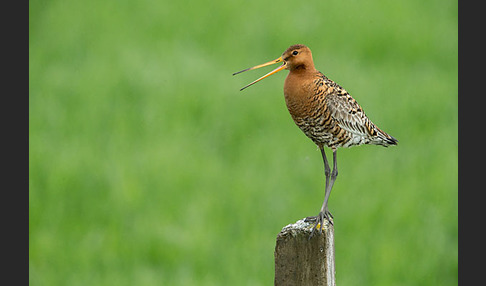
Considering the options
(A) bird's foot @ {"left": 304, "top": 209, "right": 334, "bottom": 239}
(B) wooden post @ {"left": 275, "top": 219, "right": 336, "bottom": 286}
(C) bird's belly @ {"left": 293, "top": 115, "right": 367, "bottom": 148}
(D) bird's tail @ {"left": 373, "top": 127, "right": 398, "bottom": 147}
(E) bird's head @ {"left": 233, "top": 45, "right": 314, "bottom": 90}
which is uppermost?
(E) bird's head @ {"left": 233, "top": 45, "right": 314, "bottom": 90}

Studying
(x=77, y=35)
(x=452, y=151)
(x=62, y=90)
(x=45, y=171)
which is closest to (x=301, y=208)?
(x=452, y=151)

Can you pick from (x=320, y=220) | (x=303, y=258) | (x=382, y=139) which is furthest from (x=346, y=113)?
(x=303, y=258)

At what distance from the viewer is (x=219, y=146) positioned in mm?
10344

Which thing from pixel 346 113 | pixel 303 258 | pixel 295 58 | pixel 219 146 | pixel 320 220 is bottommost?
pixel 303 258

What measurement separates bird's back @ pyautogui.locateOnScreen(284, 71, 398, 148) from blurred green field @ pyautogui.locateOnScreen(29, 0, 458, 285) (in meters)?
3.39

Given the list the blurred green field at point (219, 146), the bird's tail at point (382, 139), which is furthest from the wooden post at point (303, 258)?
the blurred green field at point (219, 146)

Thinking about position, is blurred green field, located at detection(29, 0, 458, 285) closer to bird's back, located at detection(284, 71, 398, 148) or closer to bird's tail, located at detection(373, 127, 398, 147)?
bird's tail, located at detection(373, 127, 398, 147)

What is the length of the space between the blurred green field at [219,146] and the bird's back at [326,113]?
11.1ft

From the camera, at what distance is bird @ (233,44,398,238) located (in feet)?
13.5

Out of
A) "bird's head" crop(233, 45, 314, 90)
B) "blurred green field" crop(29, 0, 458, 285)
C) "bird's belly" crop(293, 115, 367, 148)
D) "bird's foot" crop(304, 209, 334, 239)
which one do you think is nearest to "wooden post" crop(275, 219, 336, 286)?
"bird's foot" crop(304, 209, 334, 239)

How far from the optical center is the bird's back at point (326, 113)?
167 inches

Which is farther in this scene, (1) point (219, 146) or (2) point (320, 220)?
(1) point (219, 146)

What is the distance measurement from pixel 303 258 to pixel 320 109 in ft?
3.15

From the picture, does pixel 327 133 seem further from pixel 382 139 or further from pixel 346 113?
pixel 382 139
